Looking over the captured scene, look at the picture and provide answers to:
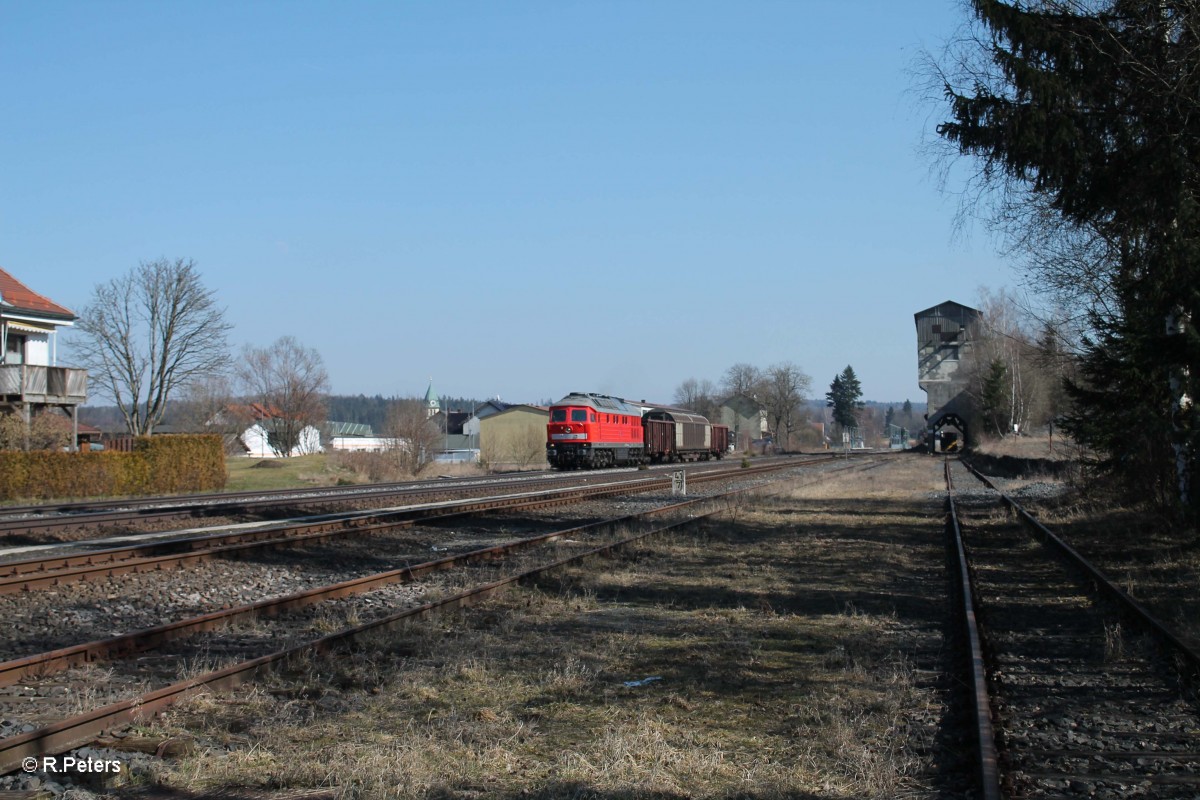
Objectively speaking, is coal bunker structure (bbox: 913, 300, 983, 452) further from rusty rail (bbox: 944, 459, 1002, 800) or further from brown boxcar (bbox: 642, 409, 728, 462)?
rusty rail (bbox: 944, 459, 1002, 800)

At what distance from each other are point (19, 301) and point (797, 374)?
107 metres

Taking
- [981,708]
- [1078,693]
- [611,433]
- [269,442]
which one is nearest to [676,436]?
[611,433]

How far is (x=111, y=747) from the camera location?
5.46 metres

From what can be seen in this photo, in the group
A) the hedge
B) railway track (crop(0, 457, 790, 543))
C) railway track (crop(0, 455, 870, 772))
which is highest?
the hedge

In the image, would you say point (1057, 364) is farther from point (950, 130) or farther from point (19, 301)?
point (19, 301)

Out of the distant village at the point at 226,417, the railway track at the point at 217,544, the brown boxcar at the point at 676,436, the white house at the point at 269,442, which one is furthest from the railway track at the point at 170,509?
the white house at the point at 269,442

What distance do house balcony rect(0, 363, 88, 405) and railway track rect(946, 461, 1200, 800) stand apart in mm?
35614

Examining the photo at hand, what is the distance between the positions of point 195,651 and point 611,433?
40.4m

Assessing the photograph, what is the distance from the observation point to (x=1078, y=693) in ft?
22.3

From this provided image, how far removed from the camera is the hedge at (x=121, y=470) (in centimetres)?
2833

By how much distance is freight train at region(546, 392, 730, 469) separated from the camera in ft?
151

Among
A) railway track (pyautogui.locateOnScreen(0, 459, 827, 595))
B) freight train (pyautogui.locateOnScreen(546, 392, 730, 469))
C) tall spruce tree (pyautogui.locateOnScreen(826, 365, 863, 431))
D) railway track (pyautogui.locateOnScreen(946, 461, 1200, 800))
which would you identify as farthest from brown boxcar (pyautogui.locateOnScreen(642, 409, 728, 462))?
tall spruce tree (pyautogui.locateOnScreen(826, 365, 863, 431))

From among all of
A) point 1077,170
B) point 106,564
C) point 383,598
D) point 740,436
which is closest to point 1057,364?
point 1077,170

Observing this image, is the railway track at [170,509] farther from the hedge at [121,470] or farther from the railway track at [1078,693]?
the railway track at [1078,693]
